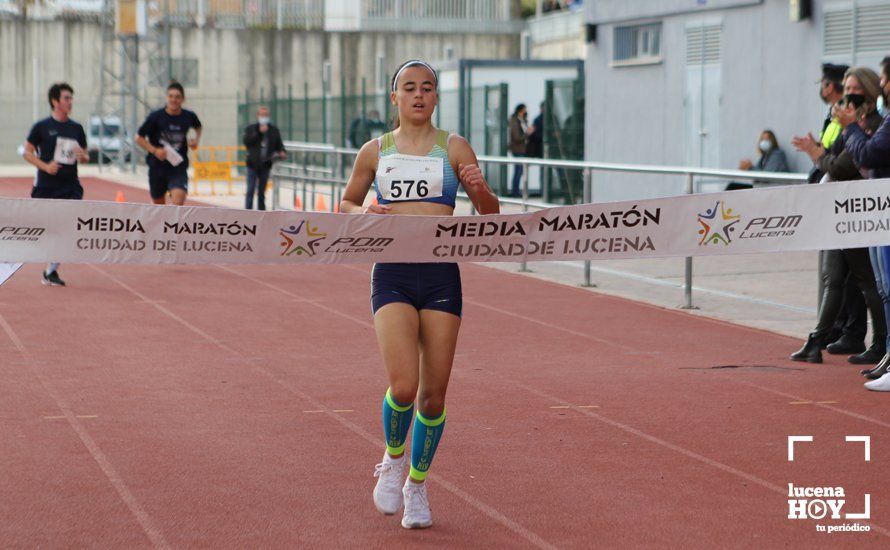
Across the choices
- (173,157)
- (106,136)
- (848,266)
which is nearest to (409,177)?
(848,266)

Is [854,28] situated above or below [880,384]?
above

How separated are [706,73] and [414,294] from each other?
17452 millimetres

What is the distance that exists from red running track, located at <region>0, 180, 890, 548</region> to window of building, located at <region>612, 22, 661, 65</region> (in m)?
12.0

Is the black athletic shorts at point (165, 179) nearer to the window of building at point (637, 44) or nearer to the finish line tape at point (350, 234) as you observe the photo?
the finish line tape at point (350, 234)

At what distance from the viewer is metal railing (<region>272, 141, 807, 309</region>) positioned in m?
13.2

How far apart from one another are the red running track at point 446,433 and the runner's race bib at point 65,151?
72.7 inches

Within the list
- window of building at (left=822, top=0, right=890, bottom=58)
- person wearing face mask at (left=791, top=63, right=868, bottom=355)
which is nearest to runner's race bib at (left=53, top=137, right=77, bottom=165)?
person wearing face mask at (left=791, top=63, right=868, bottom=355)

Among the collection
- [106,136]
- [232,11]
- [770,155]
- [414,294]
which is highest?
[232,11]

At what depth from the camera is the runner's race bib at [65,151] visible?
1405cm

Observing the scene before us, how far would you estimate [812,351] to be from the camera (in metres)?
10.0

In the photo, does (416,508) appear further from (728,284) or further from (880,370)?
(728,284)

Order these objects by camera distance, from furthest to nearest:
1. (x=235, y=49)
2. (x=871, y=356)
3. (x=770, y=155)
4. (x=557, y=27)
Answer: (x=235, y=49) < (x=557, y=27) < (x=770, y=155) < (x=871, y=356)

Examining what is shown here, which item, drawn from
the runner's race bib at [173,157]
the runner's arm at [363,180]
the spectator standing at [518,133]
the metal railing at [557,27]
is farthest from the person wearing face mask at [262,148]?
the metal railing at [557,27]

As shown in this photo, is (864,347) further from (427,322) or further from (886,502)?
(427,322)
